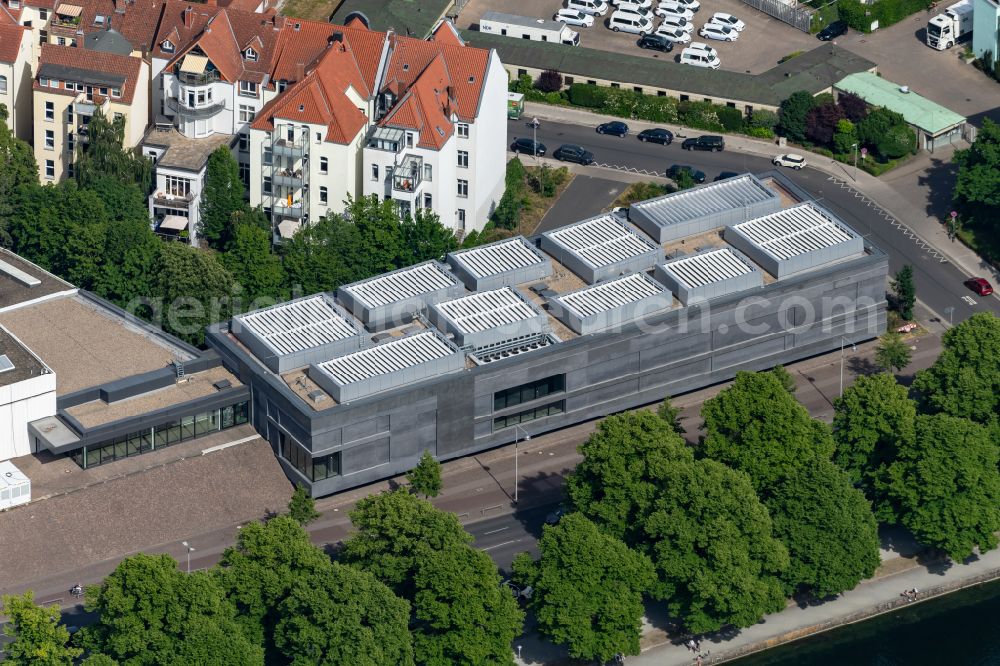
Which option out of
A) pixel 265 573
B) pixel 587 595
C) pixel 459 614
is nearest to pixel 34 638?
pixel 265 573

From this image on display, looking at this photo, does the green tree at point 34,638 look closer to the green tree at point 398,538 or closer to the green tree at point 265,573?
the green tree at point 265,573

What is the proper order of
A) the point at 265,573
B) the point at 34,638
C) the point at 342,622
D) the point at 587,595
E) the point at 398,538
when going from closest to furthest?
1. the point at 34,638
2. the point at 342,622
3. the point at 265,573
4. the point at 398,538
5. the point at 587,595

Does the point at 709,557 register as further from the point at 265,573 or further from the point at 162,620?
the point at 162,620

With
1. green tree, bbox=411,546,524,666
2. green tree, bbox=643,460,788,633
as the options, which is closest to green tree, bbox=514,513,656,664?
green tree, bbox=643,460,788,633

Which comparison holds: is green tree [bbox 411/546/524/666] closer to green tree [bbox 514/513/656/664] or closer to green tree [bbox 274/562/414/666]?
green tree [bbox 274/562/414/666]

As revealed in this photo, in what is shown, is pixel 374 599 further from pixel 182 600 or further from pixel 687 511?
pixel 687 511
